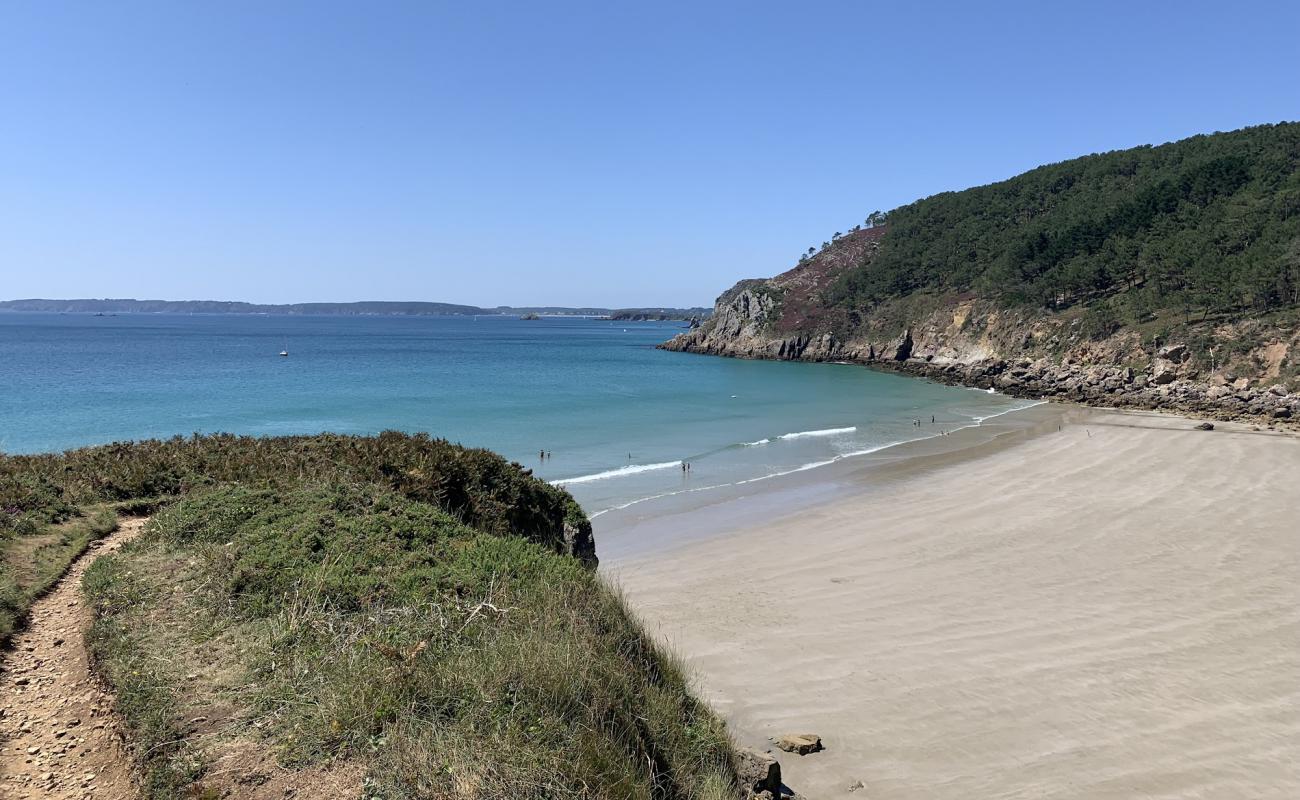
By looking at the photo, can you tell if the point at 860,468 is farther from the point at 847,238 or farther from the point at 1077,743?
the point at 847,238

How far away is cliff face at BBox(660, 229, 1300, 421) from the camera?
47719 mm

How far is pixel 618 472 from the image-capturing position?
31.8 metres

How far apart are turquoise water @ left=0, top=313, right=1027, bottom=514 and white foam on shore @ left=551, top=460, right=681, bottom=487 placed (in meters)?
0.09

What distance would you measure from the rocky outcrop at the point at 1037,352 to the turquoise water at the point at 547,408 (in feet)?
21.3

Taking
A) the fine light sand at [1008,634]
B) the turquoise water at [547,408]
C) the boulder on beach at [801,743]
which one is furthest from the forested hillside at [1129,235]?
the boulder on beach at [801,743]

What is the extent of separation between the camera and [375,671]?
19.1 feet

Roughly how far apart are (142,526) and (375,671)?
7957mm

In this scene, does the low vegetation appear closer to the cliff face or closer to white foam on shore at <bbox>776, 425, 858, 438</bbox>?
white foam on shore at <bbox>776, 425, 858, 438</bbox>

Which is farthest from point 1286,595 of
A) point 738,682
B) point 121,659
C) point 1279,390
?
point 1279,390

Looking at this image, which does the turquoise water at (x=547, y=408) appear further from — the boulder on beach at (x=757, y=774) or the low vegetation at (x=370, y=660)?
the boulder on beach at (x=757, y=774)

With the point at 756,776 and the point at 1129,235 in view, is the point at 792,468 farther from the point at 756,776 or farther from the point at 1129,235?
the point at 1129,235

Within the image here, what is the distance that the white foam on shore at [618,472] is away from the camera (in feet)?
97.5

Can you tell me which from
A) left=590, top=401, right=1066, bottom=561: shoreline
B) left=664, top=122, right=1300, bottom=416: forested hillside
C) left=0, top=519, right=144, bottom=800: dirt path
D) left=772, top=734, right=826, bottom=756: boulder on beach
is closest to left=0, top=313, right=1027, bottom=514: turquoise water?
left=590, top=401, right=1066, bottom=561: shoreline

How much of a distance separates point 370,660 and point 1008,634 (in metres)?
12.5
